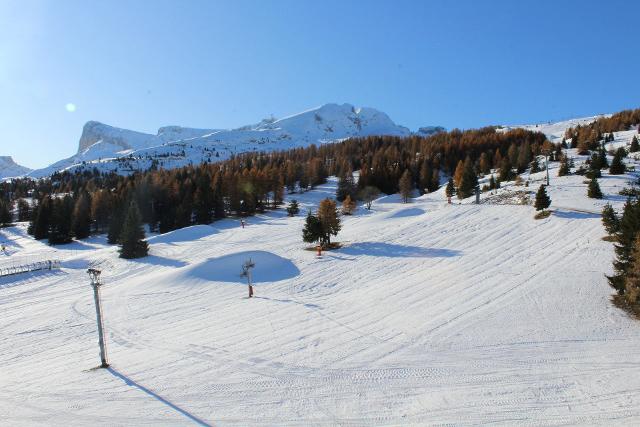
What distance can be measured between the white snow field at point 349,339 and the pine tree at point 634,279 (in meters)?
1.10

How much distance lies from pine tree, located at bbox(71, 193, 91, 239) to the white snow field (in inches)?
1199

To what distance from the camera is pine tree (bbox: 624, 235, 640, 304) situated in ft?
51.6

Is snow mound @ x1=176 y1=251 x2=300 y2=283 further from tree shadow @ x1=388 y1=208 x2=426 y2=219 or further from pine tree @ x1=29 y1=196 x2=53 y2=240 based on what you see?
pine tree @ x1=29 y1=196 x2=53 y2=240

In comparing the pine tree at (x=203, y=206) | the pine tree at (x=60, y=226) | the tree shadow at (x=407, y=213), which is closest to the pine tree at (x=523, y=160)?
the tree shadow at (x=407, y=213)

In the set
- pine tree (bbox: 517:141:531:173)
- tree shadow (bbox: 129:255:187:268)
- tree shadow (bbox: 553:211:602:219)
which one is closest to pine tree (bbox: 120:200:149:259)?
tree shadow (bbox: 129:255:187:268)

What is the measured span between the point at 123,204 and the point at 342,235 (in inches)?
1664

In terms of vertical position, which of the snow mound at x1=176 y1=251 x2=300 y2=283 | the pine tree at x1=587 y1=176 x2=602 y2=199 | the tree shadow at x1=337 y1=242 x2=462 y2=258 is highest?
the pine tree at x1=587 y1=176 x2=602 y2=199

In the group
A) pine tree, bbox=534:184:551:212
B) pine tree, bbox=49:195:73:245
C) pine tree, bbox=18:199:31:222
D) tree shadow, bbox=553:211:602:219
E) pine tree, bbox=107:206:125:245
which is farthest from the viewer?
pine tree, bbox=18:199:31:222

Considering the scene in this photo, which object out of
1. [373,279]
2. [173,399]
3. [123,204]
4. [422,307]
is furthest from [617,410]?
[123,204]

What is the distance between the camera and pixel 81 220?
64188mm

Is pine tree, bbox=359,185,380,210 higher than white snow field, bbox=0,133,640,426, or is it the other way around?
pine tree, bbox=359,185,380,210

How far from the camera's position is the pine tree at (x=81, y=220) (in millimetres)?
63456

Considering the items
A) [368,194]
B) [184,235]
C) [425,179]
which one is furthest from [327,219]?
[425,179]

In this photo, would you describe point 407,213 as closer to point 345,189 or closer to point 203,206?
point 345,189
